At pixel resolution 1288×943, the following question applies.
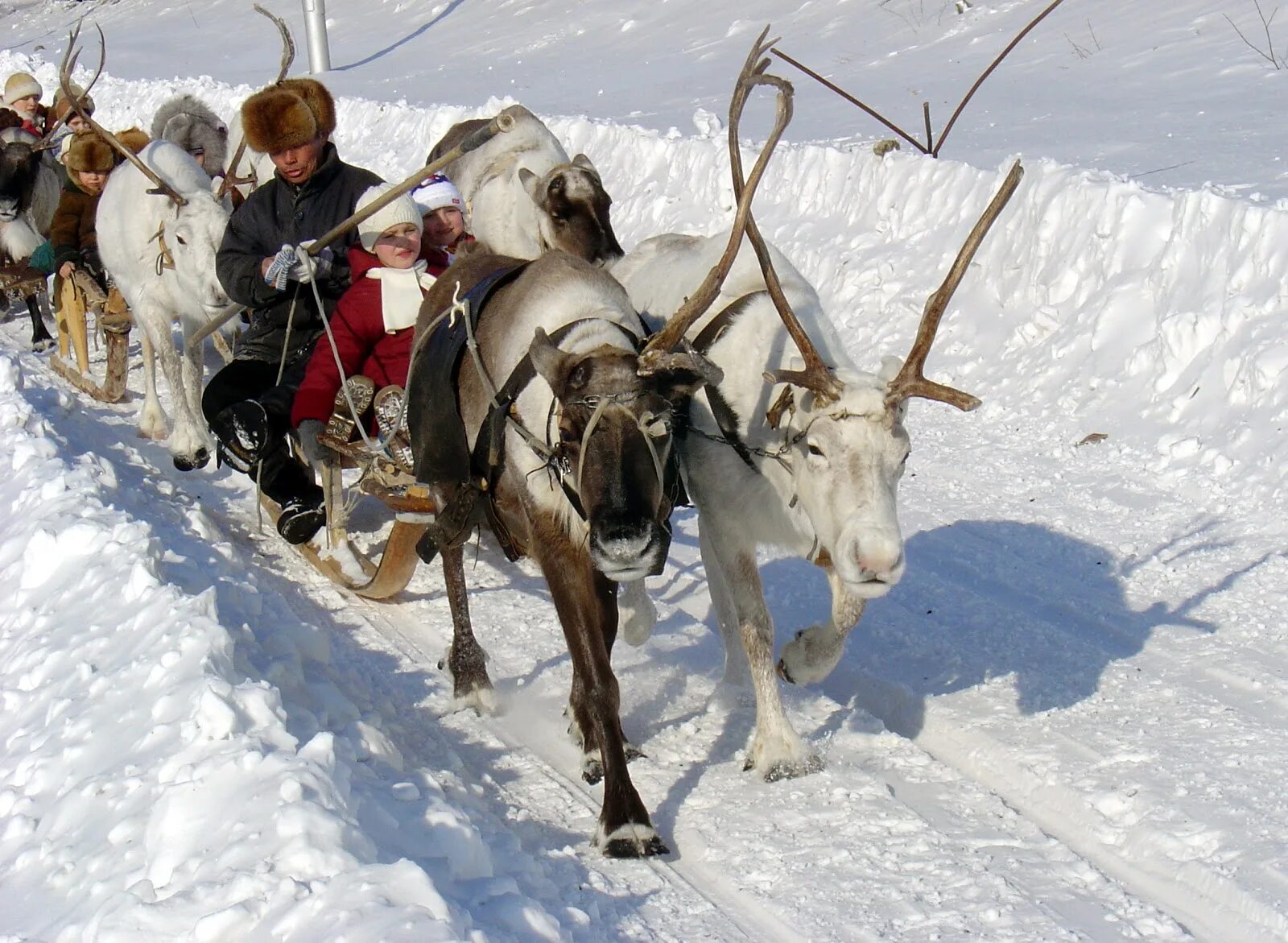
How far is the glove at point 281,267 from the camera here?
679 centimetres

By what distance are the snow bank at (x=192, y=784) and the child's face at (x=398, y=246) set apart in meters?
1.63

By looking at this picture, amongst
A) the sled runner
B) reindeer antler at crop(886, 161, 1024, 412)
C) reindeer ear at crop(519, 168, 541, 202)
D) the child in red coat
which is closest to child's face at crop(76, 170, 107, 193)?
the sled runner

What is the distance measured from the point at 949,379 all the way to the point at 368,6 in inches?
1022

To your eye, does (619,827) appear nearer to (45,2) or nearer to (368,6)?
(368,6)

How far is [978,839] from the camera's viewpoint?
457cm

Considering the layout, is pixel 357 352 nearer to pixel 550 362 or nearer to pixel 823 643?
pixel 550 362

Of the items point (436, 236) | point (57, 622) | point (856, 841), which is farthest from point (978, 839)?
point (436, 236)

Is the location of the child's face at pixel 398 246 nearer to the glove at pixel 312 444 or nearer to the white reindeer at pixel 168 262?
the glove at pixel 312 444

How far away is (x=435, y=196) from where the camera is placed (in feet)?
23.2

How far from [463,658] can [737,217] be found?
2.12 meters

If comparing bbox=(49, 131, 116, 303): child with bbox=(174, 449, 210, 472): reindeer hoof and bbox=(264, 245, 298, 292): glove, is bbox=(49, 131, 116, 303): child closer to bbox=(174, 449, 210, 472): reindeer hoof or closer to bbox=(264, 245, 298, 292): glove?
bbox=(174, 449, 210, 472): reindeer hoof

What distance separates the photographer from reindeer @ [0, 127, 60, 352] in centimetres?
1280

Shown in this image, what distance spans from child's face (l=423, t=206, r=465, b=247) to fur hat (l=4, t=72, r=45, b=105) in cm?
926

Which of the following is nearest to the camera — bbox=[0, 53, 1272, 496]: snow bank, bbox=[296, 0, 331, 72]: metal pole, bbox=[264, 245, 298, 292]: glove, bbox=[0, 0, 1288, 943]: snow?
bbox=[0, 0, 1288, 943]: snow
